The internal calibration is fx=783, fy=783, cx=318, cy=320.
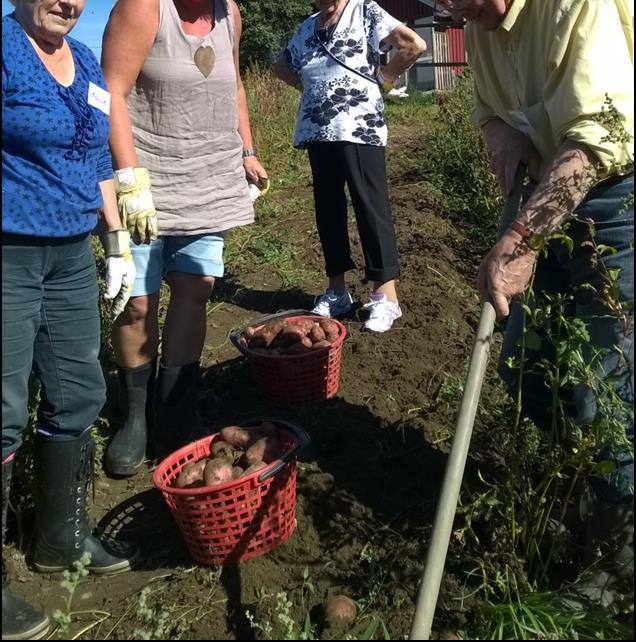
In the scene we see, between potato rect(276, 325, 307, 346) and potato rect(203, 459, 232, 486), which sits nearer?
potato rect(203, 459, 232, 486)

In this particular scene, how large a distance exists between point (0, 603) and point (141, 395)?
3.37 feet

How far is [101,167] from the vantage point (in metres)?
2.30

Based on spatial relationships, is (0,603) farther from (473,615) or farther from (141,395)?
(473,615)

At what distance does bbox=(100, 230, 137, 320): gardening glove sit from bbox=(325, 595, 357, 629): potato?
111 cm

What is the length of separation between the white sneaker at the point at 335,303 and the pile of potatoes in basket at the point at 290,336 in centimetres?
75

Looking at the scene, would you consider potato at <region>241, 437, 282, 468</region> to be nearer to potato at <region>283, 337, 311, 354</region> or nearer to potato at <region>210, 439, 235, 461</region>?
potato at <region>210, 439, 235, 461</region>

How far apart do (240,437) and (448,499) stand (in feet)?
3.25

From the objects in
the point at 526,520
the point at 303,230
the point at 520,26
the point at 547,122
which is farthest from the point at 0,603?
the point at 303,230

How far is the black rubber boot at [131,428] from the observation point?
9.62 ft

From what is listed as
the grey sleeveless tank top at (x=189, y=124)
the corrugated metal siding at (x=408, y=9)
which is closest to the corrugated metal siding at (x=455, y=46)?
the corrugated metal siding at (x=408, y=9)

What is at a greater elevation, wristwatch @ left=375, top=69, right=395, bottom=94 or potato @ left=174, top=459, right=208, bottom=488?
wristwatch @ left=375, top=69, right=395, bottom=94

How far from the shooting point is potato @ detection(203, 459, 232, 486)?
2.35 meters

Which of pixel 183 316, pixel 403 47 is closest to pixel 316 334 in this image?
pixel 183 316

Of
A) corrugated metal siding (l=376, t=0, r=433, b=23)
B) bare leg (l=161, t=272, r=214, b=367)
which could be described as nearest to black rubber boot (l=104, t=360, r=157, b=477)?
bare leg (l=161, t=272, r=214, b=367)
